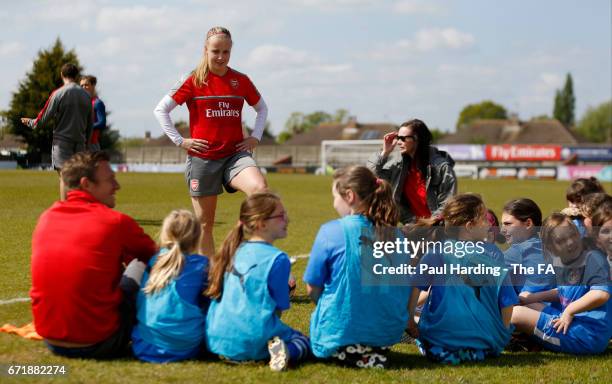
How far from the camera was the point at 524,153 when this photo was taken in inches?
2731

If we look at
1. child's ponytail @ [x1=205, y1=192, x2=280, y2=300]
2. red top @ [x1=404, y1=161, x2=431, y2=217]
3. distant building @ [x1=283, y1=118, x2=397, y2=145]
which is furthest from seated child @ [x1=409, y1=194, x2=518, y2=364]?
distant building @ [x1=283, y1=118, x2=397, y2=145]

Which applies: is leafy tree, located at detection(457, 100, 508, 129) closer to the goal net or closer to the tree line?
the tree line

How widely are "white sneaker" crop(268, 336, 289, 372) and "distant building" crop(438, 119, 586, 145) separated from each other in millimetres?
94196

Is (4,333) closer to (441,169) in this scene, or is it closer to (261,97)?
(261,97)

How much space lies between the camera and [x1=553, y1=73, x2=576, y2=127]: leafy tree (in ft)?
479

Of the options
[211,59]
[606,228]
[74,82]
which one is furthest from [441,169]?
[74,82]

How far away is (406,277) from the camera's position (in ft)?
15.0

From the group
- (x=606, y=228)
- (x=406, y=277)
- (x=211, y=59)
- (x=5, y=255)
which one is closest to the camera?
(x=406, y=277)

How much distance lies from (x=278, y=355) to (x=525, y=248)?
84.9 inches

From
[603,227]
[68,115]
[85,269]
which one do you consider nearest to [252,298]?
[85,269]

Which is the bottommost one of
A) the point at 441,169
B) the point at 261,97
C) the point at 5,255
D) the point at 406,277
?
the point at 5,255

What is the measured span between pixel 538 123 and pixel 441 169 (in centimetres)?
9773

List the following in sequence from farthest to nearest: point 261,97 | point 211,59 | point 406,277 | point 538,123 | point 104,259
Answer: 1. point 538,123
2. point 261,97
3. point 211,59
4. point 406,277
5. point 104,259

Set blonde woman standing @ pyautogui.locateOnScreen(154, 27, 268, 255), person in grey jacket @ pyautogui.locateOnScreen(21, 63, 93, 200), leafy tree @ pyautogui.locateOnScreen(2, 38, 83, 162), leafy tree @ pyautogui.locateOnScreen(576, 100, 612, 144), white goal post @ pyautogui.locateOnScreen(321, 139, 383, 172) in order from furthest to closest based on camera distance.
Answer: leafy tree @ pyautogui.locateOnScreen(576, 100, 612, 144)
white goal post @ pyautogui.locateOnScreen(321, 139, 383, 172)
leafy tree @ pyautogui.locateOnScreen(2, 38, 83, 162)
person in grey jacket @ pyautogui.locateOnScreen(21, 63, 93, 200)
blonde woman standing @ pyautogui.locateOnScreen(154, 27, 268, 255)
